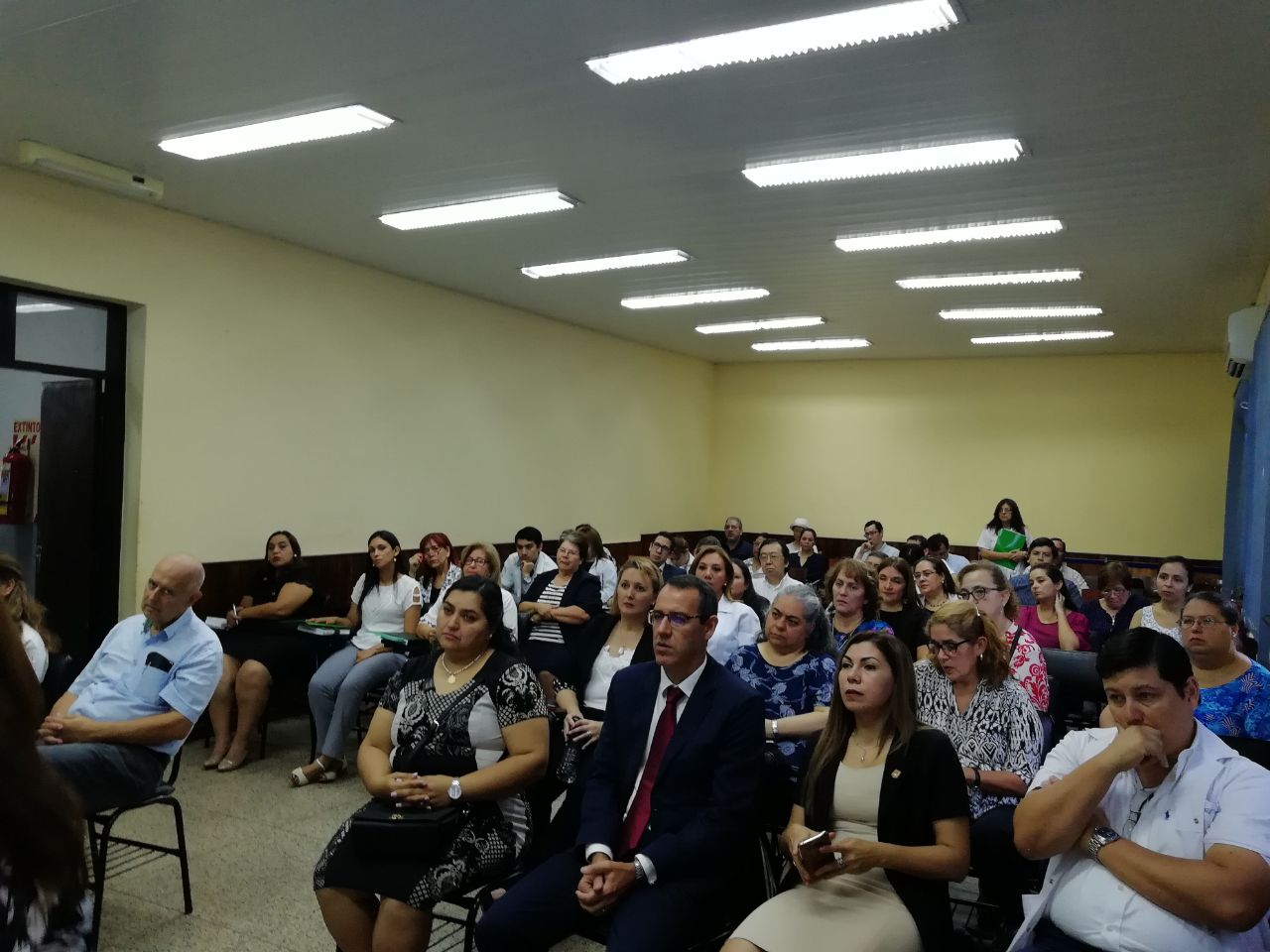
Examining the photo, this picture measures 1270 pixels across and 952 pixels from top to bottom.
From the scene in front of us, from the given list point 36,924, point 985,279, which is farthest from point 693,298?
point 36,924

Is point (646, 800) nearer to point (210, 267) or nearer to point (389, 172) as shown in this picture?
point (389, 172)

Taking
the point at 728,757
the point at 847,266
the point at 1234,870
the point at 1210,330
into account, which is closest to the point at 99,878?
the point at 728,757

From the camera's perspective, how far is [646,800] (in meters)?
2.60

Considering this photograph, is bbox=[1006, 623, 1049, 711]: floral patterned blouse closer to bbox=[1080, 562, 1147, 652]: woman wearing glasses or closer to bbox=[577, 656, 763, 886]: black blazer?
bbox=[577, 656, 763, 886]: black blazer

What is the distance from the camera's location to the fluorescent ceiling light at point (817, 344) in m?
10.5

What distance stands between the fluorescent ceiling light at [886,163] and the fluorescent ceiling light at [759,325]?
Result: 14.2ft

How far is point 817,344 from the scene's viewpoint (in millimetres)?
10867

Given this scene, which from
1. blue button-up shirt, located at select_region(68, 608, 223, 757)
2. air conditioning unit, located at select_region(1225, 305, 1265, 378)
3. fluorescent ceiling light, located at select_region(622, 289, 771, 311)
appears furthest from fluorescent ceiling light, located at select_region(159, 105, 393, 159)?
air conditioning unit, located at select_region(1225, 305, 1265, 378)

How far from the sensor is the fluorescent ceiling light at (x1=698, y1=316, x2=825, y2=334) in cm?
937

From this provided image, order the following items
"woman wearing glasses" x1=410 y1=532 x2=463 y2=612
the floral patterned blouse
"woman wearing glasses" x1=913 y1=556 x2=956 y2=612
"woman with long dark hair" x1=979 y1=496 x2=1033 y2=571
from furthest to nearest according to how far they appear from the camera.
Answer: "woman with long dark hair" x1=979 y1=496 x2=1033 y2=571 < "woman wearing glasses" x1=410 y1=532 x2=463 y2=612 < "woman wearing glasses" x1=913 y1=556 x2=956 y2=612 < the floral patterned blouse

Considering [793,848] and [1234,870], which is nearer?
[1234,870]

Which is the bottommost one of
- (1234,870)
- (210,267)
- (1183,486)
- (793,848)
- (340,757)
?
(340,757)

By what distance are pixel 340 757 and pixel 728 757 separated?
10.8ft

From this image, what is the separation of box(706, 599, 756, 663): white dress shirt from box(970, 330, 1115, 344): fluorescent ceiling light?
656 cm
